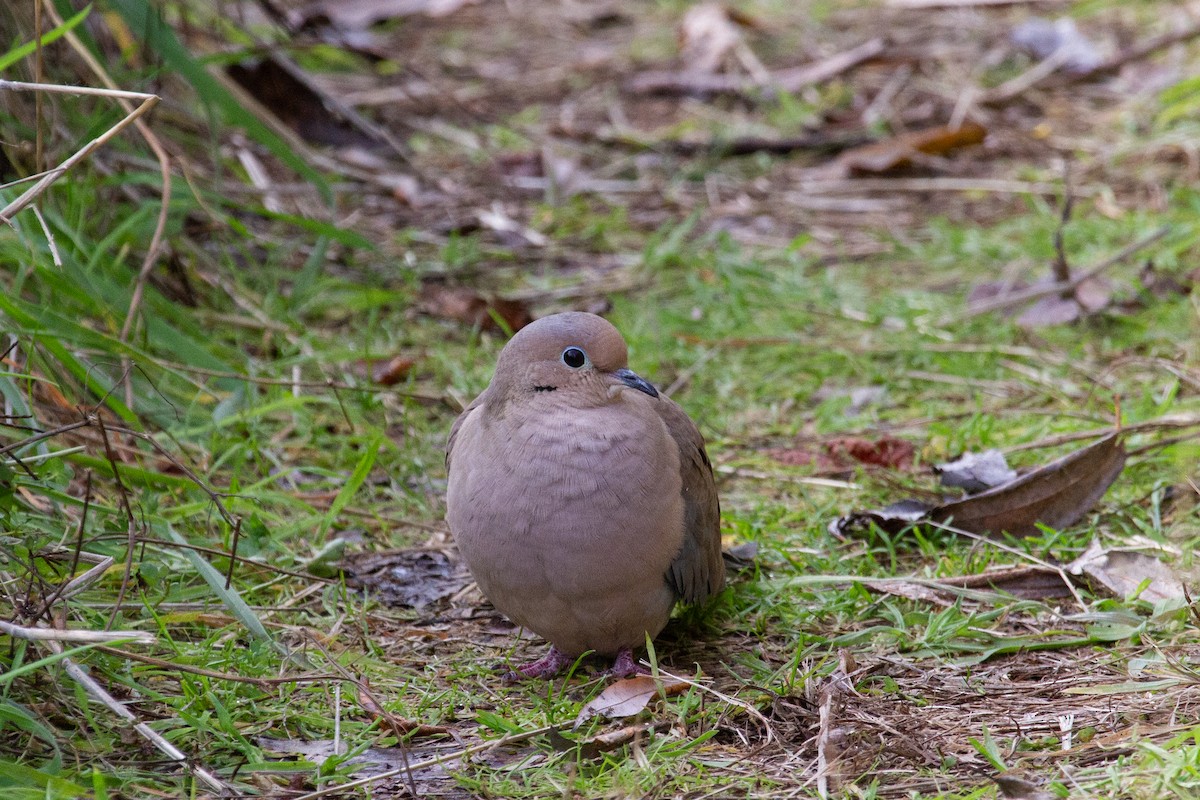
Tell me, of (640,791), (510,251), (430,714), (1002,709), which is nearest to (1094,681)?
(1002,709)

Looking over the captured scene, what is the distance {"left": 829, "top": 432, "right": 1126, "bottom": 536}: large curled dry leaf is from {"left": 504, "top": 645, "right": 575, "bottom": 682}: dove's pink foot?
940 millimetres

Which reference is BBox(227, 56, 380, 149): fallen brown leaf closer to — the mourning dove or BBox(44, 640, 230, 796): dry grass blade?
the mourning dove

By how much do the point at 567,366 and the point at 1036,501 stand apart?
1.30 metres

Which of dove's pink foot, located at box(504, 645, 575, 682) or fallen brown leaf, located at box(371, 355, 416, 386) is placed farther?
fallen brown leaf, located at box(371, 355, 416, 386)

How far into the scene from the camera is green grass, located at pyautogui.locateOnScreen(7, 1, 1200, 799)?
2.36 meters

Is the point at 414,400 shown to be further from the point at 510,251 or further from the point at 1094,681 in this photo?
the point at 1094,681

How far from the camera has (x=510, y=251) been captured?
5480 millimetres

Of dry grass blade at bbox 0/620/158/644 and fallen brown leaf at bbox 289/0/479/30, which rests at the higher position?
fallen brown leaf at bbox 289/0/479/30

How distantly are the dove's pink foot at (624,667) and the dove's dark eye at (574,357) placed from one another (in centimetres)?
63

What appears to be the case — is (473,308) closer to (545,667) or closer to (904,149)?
(545,667)

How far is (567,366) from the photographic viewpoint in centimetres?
274

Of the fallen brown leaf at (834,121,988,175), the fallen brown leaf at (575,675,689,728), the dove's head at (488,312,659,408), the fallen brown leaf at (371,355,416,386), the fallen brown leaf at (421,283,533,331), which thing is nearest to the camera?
the fallen brown leaf at (575,675,689,728)

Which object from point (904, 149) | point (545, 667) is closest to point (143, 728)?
point (545, 667)

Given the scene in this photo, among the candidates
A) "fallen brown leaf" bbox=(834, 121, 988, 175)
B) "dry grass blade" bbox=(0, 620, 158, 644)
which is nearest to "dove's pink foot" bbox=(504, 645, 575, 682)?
"dry grass blade" bbox=(0, 620, 158, 644)
